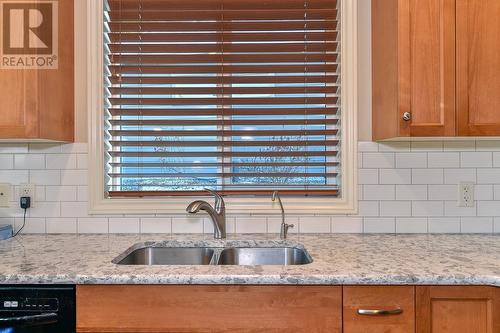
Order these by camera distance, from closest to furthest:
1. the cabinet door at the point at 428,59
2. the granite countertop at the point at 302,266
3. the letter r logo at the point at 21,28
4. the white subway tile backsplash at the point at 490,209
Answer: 1. the granite countertop at the point at 302,266
2. the cabinet door at the point at 428,59
3. the letter r logo at the point at 21,28
4. the white subway tile backsplash at the point at 490,209

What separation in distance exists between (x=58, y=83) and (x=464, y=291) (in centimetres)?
186

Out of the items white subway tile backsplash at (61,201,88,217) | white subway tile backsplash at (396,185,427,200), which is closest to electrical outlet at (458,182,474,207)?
white subway tile backsplash at (396,185,427,200)

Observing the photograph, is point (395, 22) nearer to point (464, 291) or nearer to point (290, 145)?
point (290, 145)

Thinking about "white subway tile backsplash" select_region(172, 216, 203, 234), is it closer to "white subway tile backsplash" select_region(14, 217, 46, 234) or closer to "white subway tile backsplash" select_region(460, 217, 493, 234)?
"white subway tile backsplash" select_region(14, 217, 46, 234)

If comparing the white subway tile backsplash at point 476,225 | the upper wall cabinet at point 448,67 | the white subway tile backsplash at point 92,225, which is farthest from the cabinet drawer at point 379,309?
the white subway tile backsplash at point 92,225

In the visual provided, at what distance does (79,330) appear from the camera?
3.87 feet

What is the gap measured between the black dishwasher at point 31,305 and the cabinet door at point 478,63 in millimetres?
1597

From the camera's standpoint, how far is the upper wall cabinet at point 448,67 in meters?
1.46

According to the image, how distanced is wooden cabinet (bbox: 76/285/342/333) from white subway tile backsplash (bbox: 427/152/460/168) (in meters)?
1.02

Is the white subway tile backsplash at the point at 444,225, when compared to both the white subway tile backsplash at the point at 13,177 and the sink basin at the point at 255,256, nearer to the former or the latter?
the sink basin at the point at 255,256

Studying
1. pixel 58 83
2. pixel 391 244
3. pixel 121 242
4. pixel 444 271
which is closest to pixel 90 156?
pixel 58 83

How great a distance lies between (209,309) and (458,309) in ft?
2.62

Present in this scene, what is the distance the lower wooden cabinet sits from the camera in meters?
1.16

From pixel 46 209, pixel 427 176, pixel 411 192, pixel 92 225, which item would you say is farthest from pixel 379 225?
pixel 46 209
